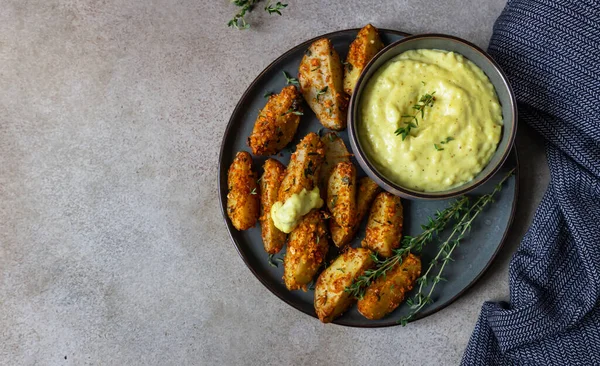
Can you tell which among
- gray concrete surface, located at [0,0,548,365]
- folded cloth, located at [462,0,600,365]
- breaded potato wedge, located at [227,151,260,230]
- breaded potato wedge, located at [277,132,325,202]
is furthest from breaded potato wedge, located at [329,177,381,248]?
folded cloth, located at [462,0,600,365]

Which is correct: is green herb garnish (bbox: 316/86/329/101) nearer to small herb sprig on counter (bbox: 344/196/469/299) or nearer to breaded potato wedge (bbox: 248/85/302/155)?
breaded potato wedge (bbox: 248/85/302/155)

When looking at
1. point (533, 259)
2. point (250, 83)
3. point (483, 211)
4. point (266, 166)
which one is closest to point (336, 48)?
point (250, 83)

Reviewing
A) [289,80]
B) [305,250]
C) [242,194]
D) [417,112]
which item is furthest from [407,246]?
[289,80]

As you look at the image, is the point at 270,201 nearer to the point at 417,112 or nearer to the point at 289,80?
the point at 289,80

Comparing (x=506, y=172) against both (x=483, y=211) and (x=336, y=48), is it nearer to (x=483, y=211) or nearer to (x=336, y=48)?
(x=483, y=211)

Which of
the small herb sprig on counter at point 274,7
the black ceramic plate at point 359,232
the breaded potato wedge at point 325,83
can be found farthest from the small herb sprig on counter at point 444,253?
the small herb sprig on counter at point 274,7

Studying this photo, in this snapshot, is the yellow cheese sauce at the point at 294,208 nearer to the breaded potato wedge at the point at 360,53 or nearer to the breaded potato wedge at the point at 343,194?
the breaded potato wedge at the point at 343,194
